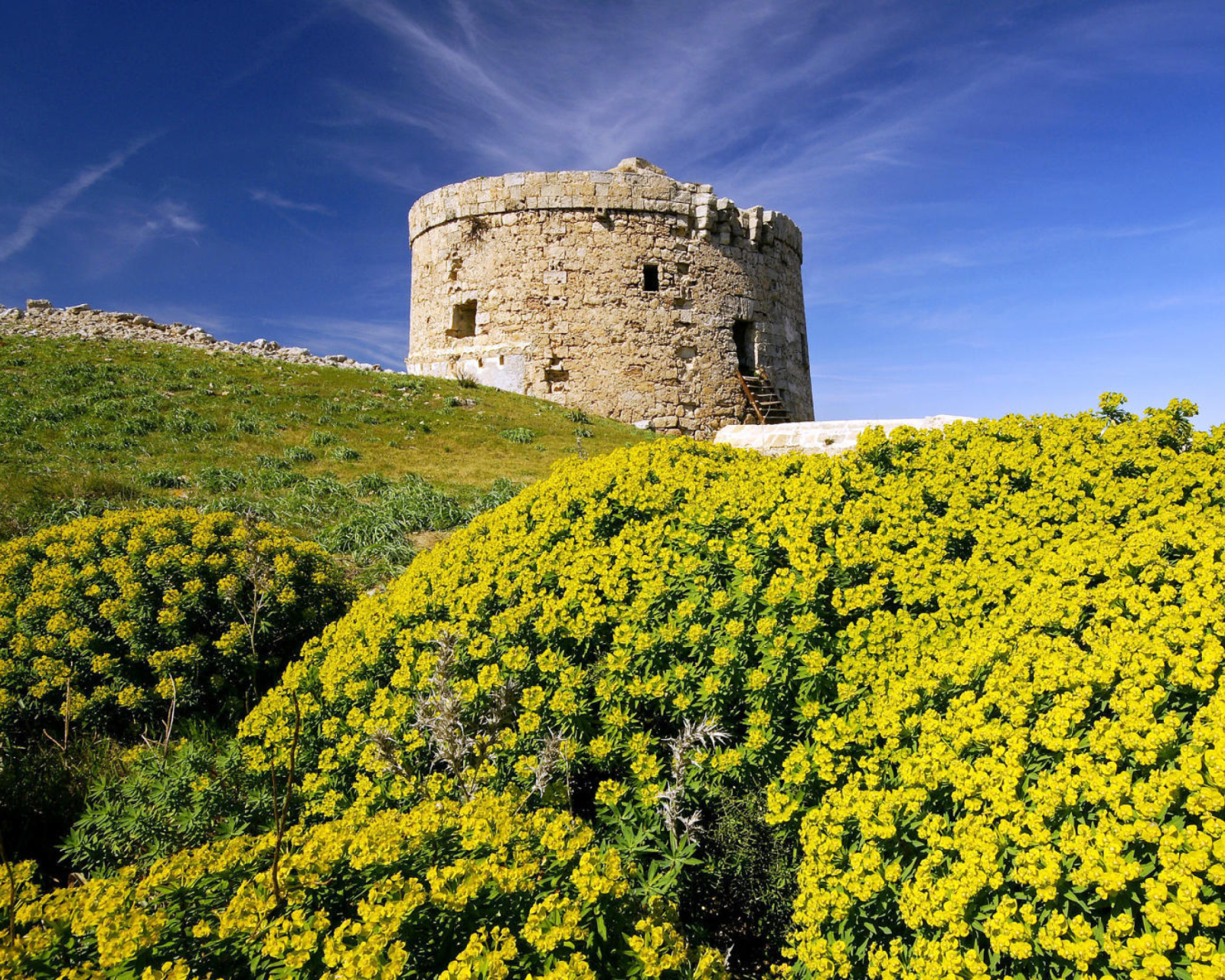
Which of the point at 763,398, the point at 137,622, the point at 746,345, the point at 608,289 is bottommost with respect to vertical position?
the point at 137,622

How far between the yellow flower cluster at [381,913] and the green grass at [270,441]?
5.12 meters

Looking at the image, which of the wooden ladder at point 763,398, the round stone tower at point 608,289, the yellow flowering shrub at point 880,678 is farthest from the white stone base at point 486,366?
the yellow flowering shrub at point 880,678

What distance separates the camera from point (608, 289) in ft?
53.7

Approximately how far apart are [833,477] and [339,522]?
6.10 metres

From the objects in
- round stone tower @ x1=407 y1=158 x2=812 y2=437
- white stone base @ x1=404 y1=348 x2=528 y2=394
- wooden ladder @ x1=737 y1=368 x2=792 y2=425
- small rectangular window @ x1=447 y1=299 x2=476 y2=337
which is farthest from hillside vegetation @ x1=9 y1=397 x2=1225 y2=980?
small rectangular window @ x1=447 y1=299 x2=476 y2=337

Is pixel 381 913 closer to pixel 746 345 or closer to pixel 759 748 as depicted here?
pixel 759 748

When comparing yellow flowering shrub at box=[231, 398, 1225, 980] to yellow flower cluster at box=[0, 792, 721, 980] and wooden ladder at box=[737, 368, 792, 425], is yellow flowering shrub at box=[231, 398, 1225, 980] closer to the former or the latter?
yellow flower cluster at box=[0, 792, 721, 980]

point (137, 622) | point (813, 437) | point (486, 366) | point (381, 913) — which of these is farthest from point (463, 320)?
point (381, 913)

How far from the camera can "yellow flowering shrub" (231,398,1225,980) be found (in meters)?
2.12

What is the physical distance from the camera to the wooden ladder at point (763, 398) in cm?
1725

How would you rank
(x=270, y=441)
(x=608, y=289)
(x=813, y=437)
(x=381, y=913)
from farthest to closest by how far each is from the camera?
(x=608, y=289)
(x=270, y=441)
(x=813, y=437)
(x=381, y=913)

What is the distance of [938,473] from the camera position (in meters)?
4.42

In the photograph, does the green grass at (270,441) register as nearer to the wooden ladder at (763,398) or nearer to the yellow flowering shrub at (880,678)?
Result: the wooden ladder at (763,398)

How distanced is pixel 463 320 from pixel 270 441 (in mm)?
7414
